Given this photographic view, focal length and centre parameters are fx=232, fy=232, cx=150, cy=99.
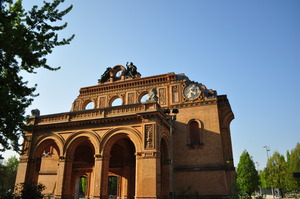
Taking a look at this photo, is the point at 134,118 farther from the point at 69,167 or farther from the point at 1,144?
the point at 1,144

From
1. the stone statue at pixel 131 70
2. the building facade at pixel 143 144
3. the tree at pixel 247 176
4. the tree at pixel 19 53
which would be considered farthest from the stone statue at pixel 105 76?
the tree at pixel 247 176

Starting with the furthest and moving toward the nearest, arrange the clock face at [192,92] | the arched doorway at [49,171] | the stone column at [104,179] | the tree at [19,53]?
the arched doorway at [49,171]
the clock face at [192,92]
the stone column at [104,179]
the tree at [19,53]

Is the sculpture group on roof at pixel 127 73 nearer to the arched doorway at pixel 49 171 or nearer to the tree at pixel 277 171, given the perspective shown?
the arched doorway at pixel 49 171

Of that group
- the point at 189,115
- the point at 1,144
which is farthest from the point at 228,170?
the point at 1,144

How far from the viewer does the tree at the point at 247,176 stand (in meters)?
42.1

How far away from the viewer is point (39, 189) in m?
18.0

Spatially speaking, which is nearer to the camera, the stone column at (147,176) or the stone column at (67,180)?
the stone column at (147,176)

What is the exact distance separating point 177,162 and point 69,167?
10.3 meters

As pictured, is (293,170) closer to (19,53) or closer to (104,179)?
(104,179)

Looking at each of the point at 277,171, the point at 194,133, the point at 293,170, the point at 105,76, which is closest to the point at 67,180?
the point at 194,133

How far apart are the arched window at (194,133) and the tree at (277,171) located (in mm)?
28430

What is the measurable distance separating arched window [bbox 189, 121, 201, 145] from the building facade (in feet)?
0.33

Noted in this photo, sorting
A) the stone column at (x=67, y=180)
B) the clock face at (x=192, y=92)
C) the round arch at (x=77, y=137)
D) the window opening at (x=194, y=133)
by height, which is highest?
the clock face at (x=192, y=92)

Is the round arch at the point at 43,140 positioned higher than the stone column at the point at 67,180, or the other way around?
the round arch at the point at 43,140
